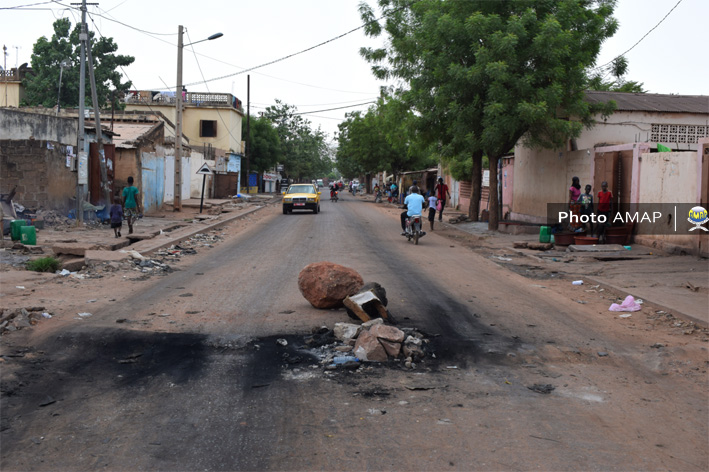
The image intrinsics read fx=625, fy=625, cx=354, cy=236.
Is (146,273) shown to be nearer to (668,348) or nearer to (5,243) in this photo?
(5,243)

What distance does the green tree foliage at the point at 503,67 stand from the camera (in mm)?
19109

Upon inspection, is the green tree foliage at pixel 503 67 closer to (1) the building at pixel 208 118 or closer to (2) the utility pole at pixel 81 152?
(2) the utility pole at pixel 81 152

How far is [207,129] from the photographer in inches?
2215

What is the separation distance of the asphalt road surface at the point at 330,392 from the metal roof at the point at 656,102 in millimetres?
15923

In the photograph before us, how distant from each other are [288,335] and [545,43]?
15.2 metres

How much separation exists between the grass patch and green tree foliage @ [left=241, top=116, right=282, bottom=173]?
53.4 meters

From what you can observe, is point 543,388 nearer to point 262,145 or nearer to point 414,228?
point 414,228

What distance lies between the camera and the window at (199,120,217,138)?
56125 millimetres

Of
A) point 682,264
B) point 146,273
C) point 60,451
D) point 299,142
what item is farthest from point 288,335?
point 299,142

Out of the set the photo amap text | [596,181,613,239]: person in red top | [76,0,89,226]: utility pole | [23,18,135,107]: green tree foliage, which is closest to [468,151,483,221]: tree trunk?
the photo amap text

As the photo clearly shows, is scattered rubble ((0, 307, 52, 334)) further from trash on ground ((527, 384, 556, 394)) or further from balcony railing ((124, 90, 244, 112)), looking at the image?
balcony railing ((124, 90, 244, 112))

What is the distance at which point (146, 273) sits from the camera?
11820mm

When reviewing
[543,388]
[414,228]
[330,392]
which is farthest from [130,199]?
[543,388]

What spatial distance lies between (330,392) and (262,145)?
62209mm
